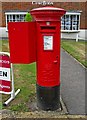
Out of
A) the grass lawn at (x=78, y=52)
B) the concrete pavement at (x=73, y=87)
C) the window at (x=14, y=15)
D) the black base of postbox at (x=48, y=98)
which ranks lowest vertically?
the grass lawn at (x=78, y=52)

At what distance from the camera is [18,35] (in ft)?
16.1

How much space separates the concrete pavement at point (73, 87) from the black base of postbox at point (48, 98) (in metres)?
0.34

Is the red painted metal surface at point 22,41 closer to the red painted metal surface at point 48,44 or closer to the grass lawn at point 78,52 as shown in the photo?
the red painted metal surface at point 48,44

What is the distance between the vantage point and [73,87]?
6699mm

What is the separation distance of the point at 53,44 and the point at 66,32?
18.6 metres

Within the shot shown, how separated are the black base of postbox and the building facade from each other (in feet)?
59.7

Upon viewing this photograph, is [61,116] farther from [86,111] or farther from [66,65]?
[66,65]

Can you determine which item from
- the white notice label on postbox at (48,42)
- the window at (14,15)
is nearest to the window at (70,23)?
the window at (14,15)

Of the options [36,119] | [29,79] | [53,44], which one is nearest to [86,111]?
[36,119]

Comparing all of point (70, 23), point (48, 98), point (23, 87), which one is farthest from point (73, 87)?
point (70, 23)

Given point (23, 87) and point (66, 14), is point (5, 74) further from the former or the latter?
point (66, 14)

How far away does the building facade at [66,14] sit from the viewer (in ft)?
75.8

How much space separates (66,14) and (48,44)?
61.1 ft

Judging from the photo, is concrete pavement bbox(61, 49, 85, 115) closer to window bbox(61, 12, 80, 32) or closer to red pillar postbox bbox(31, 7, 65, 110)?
red pillar postbox bbox(31, 7, 65, 110)
